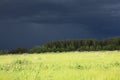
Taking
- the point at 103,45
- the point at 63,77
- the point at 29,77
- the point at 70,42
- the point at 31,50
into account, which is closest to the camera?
the point at 29,77

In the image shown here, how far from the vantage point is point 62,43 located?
302ft

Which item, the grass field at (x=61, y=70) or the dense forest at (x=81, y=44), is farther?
the dense forest at (x=81, y=44)

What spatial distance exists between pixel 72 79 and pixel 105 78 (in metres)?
1.45

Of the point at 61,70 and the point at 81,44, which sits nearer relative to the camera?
the point at 61,70

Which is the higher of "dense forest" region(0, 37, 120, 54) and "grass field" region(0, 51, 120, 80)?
"grass field" region(0, 51, 120, 80)

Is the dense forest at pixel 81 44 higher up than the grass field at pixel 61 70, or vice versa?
the grass field at pixel 61 70

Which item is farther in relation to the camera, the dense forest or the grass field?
the dense forest

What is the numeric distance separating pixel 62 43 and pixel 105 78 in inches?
3018

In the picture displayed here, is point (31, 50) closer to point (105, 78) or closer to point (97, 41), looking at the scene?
point (97, 41)

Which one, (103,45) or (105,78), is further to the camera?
(103,45)

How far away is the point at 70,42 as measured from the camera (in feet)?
310

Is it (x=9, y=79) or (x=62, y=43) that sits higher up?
(x=9, y=79)

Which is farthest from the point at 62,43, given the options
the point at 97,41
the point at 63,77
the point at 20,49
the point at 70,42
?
the point at 63,77

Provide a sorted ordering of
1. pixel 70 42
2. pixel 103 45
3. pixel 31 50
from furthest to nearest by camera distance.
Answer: pixel 70 42 < pixel 103 45 < pixel 31 50
